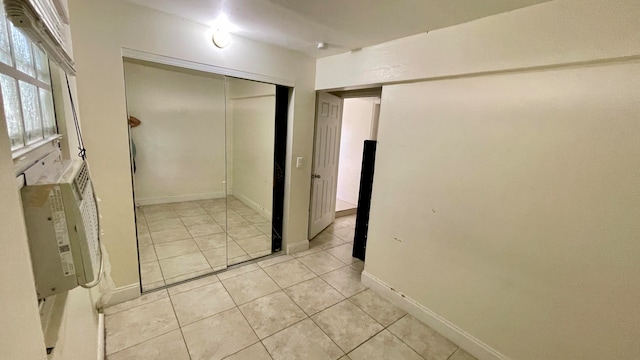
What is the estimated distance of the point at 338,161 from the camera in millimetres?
3725

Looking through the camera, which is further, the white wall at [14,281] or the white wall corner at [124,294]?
the white wall corner at [124,294]

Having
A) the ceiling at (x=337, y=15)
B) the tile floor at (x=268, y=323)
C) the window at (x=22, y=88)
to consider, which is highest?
the ceiling at (x=337, y=15)

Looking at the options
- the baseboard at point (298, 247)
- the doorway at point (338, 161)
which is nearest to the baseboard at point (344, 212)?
the doorway at point (338, 161)

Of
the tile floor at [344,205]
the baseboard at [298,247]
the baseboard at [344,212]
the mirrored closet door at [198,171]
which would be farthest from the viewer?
the tile floor at [344,205]

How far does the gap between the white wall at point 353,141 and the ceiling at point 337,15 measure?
8.47 ft

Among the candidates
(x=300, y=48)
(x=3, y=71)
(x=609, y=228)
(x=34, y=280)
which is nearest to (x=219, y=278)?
(x=34, y=280)

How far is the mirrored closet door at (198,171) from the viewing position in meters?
2.65

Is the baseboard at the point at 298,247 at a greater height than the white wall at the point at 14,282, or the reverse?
the white wall at the point at 14,282

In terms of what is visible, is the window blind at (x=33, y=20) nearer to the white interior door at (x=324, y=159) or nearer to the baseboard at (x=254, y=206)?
the white interior door at (x=324, y=159)

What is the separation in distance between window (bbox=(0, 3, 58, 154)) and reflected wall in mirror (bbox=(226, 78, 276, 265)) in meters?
1.97

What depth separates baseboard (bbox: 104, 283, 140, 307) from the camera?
2.01 metres

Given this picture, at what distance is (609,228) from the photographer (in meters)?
1.27

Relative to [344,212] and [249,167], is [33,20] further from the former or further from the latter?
[344,212]

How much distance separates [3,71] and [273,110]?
7.54 feet
